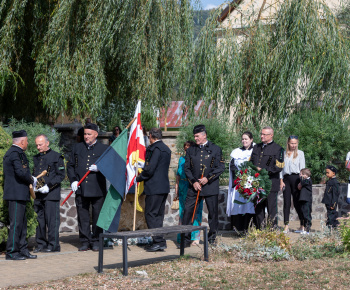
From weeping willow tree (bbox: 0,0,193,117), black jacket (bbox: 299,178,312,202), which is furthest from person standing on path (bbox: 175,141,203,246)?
weeping willow tree (bbox: 0,0,193,117)

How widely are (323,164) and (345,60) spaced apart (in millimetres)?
2770

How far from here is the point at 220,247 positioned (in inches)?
329

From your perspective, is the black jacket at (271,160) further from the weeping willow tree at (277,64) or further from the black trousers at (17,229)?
the weeping willow tree at (277,64)

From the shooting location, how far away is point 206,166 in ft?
30.6

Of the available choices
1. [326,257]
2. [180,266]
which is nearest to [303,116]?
[326,257]

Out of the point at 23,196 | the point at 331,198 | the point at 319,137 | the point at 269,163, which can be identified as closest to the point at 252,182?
the point at 269,163

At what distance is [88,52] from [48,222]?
5984 millimetres

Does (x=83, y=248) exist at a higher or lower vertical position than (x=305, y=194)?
lower

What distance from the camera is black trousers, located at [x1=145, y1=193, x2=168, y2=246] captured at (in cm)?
893

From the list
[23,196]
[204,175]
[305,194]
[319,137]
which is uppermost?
[319,137]

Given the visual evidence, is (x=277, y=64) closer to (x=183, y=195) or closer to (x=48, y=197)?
(x=183, y=195)

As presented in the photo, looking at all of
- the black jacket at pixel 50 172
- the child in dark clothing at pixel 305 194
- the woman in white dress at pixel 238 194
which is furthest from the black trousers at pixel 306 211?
the black jacket at pixel 50 172

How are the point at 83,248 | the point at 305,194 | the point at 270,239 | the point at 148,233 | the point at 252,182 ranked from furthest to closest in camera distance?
the point at 305,194 < the point at 252,182 < the point at 83,248 < the point at 270,239 < the point at 148,233

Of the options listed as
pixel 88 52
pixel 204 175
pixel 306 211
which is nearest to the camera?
pixel 204 175
